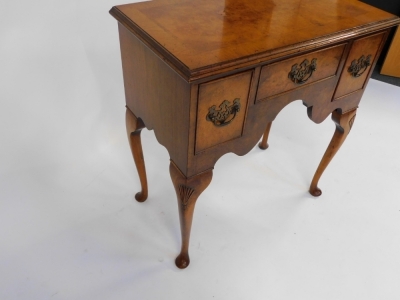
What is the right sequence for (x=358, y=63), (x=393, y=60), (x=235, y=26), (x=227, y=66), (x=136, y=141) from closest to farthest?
(x=227, y=66)
(x=235, y=26)
(x=358, y=63)
(x=136, y=141)
(x=393, y=60)

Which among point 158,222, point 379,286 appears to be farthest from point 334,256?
point 158,222

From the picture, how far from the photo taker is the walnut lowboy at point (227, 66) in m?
0.76

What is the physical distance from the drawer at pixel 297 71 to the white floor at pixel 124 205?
1.82 ft

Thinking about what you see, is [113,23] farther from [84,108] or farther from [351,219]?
[351,219]

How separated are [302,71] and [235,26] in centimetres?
19

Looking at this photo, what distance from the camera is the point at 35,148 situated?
4.50 feet

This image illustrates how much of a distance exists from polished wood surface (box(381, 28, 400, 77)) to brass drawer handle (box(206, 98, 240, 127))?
1.63m

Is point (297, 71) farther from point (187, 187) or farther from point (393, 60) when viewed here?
point (393, 60)

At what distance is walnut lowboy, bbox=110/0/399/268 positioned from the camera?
0.76 m

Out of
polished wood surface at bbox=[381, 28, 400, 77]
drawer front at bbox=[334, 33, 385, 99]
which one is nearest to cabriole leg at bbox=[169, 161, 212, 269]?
drawer front at bbox=[334, 33, 385, 99]

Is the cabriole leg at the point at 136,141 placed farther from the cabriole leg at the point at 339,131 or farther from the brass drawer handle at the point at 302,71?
the cabriole leg at the point at 339,131

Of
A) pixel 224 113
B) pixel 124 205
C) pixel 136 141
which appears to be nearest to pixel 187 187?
pixel 224 113

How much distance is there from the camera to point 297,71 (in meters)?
0.88

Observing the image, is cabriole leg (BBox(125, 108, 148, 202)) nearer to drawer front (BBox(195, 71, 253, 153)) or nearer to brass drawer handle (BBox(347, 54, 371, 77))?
drawer front (BBox(195, 71, 253, 153))
